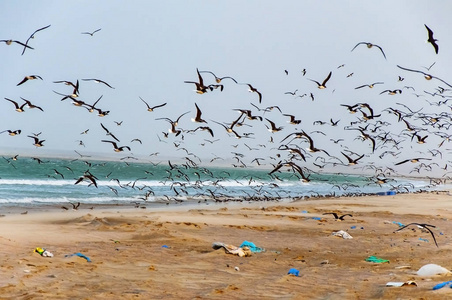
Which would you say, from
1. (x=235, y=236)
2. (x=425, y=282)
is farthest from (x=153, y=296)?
(x=235, y=236)

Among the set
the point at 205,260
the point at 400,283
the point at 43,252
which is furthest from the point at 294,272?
the point at 43,252

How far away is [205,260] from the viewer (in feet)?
40.8

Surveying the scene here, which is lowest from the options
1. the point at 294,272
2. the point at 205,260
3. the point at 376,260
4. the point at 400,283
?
the point at 205,260

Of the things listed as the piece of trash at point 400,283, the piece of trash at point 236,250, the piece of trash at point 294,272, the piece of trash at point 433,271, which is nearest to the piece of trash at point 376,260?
the piece of trash at point 433,271

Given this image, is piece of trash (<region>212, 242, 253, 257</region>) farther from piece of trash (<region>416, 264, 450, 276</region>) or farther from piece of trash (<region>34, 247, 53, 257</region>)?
piece of trash (<region>416, 264, 450, 276</region>)

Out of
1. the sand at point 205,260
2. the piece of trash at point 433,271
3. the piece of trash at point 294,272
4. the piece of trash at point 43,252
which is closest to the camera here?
the sand at point 205,260

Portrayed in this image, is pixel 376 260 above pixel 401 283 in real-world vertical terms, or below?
below

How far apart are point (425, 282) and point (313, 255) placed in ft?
16.7

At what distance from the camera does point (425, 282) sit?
9.13 m

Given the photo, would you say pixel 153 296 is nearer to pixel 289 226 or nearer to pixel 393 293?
pixel 393 293

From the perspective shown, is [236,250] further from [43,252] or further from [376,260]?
[43,252]

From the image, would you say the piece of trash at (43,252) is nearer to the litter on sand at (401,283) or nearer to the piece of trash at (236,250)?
the piece of trash at (236,250)

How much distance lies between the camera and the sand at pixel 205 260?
9.02 metres

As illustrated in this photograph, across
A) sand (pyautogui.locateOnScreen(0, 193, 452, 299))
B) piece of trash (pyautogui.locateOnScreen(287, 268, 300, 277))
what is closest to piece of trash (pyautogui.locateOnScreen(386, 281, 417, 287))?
sand (pyautogui.locateOnScreen(0, 193, 452, 299))
